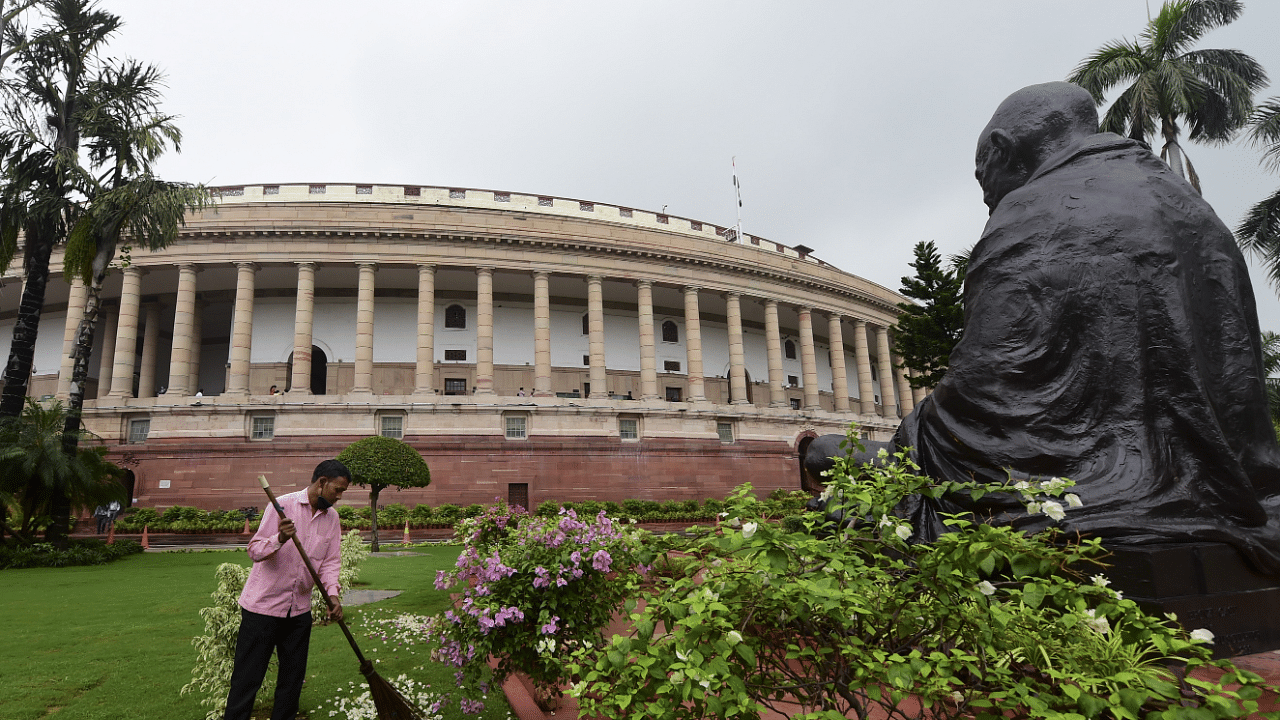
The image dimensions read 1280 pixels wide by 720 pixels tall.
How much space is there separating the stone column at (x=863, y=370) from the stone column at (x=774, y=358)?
22.6 feet

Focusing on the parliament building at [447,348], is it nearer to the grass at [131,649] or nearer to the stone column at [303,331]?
the stone column at [303,331]

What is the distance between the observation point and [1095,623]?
1717 mm

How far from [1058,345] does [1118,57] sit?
2244 cm

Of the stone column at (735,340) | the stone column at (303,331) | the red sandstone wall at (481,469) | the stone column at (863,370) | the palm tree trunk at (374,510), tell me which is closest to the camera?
the palm tree trunk at (374,510)

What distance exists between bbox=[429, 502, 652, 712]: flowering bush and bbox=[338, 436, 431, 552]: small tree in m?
14.5

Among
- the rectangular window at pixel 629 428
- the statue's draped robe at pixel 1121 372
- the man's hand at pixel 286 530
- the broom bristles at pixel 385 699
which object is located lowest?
the broom bristles at pixel 385 699

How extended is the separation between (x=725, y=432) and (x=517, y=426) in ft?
33.1

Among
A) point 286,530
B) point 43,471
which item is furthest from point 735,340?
point 286,530

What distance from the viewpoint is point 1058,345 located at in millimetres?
3816

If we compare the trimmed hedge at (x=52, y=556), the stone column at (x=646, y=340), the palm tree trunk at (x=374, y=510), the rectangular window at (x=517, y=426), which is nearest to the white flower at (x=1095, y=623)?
the palm tree trunk at (x=374, y=510)

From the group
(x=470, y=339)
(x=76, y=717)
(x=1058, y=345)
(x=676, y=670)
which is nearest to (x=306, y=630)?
(x=76, y=717)

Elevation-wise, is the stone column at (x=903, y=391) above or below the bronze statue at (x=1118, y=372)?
above

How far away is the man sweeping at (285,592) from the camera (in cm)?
385

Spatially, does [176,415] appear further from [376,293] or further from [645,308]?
[645,308]
